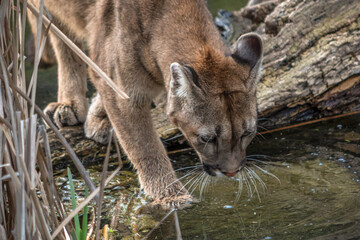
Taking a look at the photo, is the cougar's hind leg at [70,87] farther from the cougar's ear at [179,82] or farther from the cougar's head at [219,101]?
the cougar's ear at [179,82]

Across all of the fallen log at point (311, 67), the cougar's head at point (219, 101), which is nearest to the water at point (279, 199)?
the fallen log at point (311, 67)

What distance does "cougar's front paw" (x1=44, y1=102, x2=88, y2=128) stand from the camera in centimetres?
535

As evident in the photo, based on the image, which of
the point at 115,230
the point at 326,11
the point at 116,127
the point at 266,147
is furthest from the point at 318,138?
the point at 115,230

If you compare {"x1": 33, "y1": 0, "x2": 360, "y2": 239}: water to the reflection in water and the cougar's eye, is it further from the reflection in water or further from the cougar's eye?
the cougar's eye

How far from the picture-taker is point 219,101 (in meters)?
3.48

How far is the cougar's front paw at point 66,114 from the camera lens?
17.6 ft

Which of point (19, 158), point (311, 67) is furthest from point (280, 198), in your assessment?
point (19, 158)

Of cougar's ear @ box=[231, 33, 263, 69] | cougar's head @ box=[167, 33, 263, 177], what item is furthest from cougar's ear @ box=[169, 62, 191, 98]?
cougar's ear @ box=[231, 33, 263, 69]

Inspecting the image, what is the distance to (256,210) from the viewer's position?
12.2 ft

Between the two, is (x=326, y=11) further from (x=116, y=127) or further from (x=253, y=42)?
(x=116, y=127)

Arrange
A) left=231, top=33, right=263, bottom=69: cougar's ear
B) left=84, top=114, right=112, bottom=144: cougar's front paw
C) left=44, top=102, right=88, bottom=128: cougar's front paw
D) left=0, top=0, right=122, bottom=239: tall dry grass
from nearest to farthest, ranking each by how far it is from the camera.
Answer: left=0, top=0, right=122, bottom=239: tall dry grass → left=231, top=33, right=263, bottom=69: cougar's ear → left=84, top=114, right=112, bottom=144: cougar's front paw → left=44, top=102, right=88, bottom=128: cougar's front paw

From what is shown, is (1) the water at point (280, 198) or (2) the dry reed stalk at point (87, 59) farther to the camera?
(1) the water at point (280, 198)

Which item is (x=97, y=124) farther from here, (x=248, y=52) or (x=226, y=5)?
(x=226, y=5)

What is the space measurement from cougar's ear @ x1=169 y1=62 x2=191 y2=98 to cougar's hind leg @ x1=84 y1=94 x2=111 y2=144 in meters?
1.62
